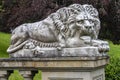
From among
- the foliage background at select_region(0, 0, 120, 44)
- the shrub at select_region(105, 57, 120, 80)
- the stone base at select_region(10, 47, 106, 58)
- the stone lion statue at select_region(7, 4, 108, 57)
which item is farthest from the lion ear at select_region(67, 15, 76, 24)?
the foliage background at select_region(0, 0, 120, 44)

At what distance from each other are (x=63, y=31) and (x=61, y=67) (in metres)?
0.50

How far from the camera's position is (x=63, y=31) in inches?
219

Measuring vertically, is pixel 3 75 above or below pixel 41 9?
below

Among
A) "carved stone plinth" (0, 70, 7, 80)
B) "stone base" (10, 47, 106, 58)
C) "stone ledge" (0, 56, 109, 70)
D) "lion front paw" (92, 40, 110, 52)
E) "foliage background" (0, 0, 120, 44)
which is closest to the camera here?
"stone ledge" (0, 56, 109, 70)

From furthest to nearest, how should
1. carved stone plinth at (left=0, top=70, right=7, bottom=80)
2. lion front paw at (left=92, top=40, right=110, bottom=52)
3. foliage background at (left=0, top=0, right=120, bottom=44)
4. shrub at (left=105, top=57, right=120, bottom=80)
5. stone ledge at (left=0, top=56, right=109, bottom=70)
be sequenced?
foliage background at (left=0, top=0, right=120, bottom=44) < shrub at (left=105, top=57, right=120, bottom=80) < carved stone plinth at (left=0, top=70, right=7, bottom=80) < lion front paw at (left=92, top=40, right=110, bottom=52) < stone ledge at (left=0, top=56, right=109, bottom=70)

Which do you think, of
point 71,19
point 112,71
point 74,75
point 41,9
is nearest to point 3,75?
point 74,75

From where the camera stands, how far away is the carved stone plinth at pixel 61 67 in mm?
5281

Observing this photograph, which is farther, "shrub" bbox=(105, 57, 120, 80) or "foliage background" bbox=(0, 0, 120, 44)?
"foliage background" bbox=(0, 0, 120, 44)

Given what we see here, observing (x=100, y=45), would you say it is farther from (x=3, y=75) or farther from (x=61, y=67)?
(x=3, y=75)

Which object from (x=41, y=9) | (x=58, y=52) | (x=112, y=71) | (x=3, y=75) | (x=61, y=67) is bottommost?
(x=112, y=71)

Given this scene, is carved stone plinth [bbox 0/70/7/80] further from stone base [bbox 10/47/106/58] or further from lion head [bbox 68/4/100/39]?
lion head [bbox 68/4/100/39]

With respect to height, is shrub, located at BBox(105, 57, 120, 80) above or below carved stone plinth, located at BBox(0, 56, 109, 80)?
below

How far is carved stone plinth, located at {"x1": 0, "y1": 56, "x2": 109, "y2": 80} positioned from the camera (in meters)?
5.28

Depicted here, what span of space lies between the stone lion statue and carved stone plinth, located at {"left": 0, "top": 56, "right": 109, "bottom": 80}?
0.17 m
